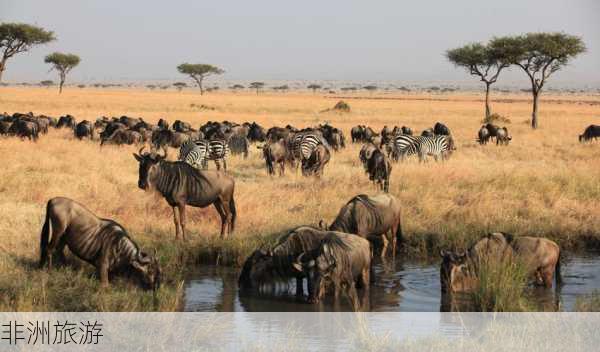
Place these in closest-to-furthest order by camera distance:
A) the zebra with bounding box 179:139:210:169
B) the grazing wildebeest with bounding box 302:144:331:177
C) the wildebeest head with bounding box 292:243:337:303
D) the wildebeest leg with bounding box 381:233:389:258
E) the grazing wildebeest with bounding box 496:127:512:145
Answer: the wildebeest head with bounding box 292:243:337:303 → the wildebeest leg with bounding box 381:233:389:258 → the grazing wildebeest with bounding box 302:144:331:177 → the zebra with bounding box 179:139:210:169 → the grazing wildebeest with bounding box 496:127:512:145

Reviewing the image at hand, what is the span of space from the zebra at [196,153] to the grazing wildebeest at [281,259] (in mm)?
10361

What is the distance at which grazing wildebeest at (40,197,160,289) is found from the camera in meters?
8.29

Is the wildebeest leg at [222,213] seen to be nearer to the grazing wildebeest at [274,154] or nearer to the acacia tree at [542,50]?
the grazing wildebeest at [274,154]

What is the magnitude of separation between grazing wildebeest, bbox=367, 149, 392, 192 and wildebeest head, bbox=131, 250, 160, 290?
24.5ft

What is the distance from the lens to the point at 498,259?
8375 millimetres

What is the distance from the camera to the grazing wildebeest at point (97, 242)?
8.29 m

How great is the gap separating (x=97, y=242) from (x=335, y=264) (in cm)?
243

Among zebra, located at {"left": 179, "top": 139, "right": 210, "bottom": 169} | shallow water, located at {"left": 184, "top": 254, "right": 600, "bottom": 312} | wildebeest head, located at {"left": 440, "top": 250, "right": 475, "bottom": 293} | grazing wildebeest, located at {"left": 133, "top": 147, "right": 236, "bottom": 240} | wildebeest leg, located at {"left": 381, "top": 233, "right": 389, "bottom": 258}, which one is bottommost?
shallow water, located at {"left": 184, "top": 254, "right": 600, "bottom": 312}

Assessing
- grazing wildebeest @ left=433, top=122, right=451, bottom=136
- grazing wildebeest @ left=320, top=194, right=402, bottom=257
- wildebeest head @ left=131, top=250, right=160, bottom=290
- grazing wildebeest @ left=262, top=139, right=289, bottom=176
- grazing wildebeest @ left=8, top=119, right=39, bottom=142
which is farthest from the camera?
grazing wildebeest @ left=433, top=122, right=451, bottom=136

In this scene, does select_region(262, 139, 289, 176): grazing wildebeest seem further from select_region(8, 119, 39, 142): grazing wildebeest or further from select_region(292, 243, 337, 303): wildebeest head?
select_region(292, 243, 337, 303): wildebeest head

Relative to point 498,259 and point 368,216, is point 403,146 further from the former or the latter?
point 498,259

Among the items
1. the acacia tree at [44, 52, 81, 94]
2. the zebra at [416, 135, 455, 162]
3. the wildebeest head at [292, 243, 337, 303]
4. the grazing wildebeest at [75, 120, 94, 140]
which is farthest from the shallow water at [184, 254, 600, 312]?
the acacia tree at [44, 52, 81, 94]

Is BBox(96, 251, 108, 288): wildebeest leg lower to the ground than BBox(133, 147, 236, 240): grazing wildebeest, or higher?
lower

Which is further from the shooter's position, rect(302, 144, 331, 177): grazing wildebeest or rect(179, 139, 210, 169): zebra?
rect(179, 139, 210, 169): zebra
